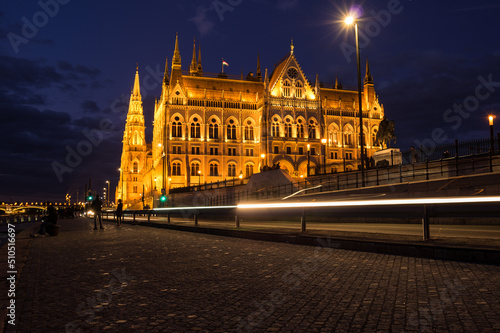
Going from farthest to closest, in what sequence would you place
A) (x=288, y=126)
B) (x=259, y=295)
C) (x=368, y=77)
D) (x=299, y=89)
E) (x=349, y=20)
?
(x=368, y=77) < (x=299, y=89) < (x=288, y=126) < (x=349, y=20) < (x=259, y=295)

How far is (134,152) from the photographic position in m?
119

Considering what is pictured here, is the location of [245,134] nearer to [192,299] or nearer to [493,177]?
[493,177]

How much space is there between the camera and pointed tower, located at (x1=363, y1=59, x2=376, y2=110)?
9292 cm

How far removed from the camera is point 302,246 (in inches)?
391

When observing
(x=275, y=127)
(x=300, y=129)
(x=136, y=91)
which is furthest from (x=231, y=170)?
(x=136, y=91)

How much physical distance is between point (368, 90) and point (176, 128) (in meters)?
44.8

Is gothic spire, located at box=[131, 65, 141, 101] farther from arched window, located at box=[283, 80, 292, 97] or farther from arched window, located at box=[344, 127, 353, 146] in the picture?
arched window, located at box=[344, 127, 353, 146]

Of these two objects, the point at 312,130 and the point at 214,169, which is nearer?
the point at 214,169

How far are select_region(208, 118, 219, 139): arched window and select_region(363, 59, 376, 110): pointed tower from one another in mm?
33487

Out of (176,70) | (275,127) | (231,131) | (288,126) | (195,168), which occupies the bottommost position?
(195,168)

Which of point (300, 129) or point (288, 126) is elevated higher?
point (288, 126)

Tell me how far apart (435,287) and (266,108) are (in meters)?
→ 74.4

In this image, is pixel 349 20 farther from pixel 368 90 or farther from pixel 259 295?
pixel 368 90

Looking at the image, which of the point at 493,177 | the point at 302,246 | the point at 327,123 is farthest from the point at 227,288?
the point at 327,123
